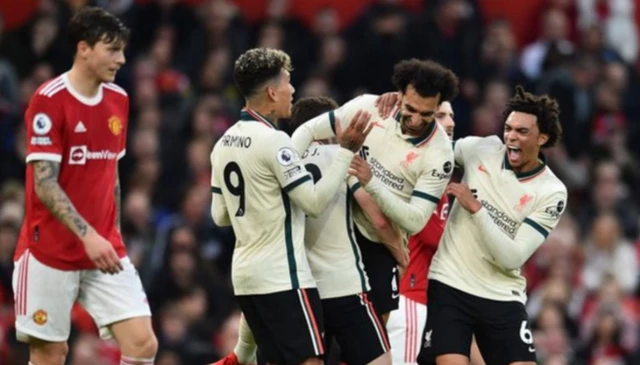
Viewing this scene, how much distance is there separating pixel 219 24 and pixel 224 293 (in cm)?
349

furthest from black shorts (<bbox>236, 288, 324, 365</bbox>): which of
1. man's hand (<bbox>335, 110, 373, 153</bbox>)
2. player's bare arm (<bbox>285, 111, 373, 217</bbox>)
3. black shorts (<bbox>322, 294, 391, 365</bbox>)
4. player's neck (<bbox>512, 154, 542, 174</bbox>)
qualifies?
player's neck (<bbox>512, 154, 542, 174</bbox>)

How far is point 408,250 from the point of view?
1041 centimetres

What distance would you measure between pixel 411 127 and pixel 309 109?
27.5 inches

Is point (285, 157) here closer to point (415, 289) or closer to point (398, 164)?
point (398, 164)

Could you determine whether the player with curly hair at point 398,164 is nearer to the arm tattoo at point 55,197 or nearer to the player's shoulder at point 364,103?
the player's shoulder at point 364,103

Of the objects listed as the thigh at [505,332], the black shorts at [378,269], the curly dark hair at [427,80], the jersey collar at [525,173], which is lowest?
the thigh at [505,332]

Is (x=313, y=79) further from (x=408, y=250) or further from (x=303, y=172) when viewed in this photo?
(x=303, y=172)

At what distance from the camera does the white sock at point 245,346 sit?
33.4 ft

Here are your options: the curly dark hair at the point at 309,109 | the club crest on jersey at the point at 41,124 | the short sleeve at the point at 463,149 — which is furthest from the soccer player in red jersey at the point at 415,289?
the club crest on jersey at the point at 41,124

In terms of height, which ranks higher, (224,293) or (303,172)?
(303,172)

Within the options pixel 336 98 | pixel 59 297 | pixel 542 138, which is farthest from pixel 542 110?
pixel 336 98

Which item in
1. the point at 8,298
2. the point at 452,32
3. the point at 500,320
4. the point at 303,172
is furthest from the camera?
the point at 452,32

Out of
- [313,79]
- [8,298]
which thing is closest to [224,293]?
[8,298]

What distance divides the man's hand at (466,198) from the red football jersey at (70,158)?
1.96m
